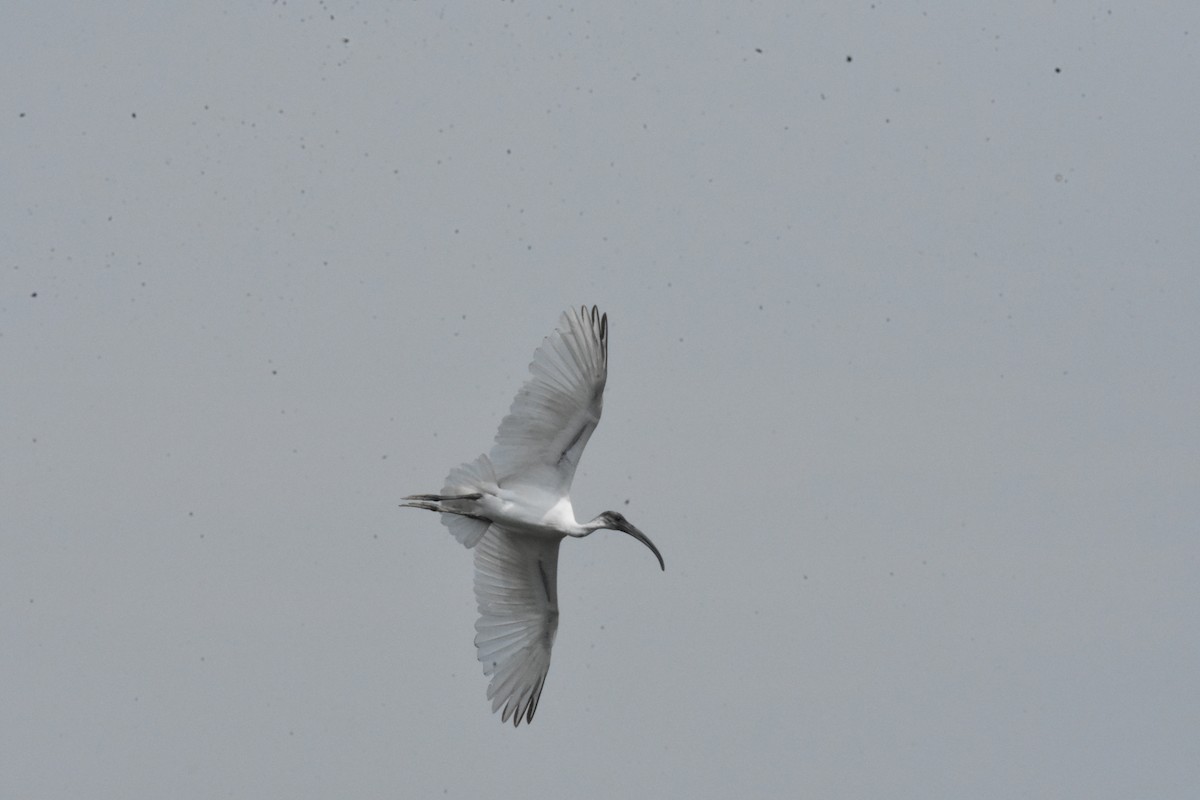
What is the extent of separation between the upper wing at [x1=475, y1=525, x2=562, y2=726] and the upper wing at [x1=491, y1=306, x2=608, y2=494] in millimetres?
1398

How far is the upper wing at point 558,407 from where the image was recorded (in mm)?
23500

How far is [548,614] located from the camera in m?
25.6

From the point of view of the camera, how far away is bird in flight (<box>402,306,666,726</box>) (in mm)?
23578

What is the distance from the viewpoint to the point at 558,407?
23.8m


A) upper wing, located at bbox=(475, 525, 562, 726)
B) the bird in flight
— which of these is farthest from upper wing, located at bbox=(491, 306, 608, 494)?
upper wing, located at bbox=(475, 525, 562, 726)

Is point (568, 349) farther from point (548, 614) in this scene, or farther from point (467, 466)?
point (548, 614)

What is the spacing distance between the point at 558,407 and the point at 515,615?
349 cm

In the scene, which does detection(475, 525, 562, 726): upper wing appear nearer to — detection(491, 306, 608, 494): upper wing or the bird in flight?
the bird in flight

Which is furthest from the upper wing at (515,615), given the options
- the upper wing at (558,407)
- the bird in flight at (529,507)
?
the upper wing at (558,407)

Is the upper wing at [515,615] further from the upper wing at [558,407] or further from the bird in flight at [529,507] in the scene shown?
the upper wing at [558,407]

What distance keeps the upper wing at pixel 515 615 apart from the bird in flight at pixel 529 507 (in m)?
0.01

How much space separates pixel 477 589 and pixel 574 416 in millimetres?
3233

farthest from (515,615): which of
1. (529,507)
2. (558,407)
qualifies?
(558,407)

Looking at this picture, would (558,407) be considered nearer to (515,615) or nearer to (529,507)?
(529,507)
